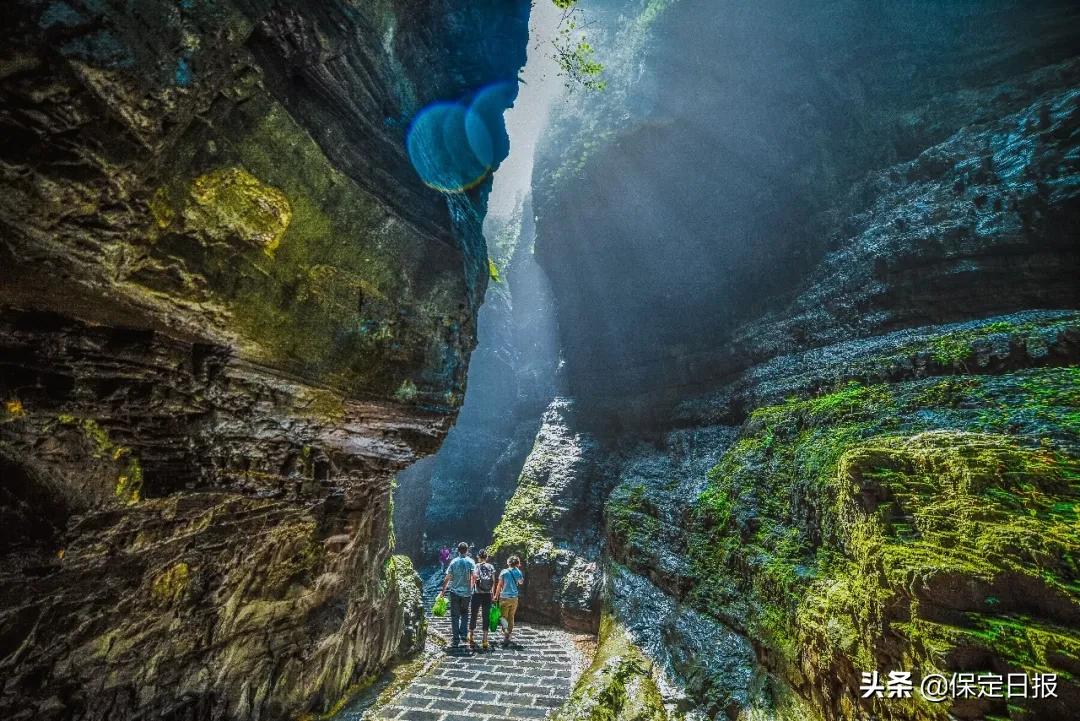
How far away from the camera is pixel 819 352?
464 inches

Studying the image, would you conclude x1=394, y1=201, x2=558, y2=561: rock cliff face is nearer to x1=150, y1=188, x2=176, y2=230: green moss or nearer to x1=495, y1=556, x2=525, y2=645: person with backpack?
x1=495, y1=556, x2=525, y2=645: person with backpack

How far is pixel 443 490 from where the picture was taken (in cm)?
2781

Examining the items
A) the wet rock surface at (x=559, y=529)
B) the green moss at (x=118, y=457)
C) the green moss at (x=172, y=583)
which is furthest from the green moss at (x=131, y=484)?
the wet rock surface at (x=559, y=529)

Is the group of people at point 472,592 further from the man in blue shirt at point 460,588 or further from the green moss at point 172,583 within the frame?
the green moss at point 172,583

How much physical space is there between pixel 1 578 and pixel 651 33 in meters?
23.7

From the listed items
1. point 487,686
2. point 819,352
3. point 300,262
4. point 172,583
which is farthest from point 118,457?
point 819,352

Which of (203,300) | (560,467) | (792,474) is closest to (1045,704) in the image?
(792,474)

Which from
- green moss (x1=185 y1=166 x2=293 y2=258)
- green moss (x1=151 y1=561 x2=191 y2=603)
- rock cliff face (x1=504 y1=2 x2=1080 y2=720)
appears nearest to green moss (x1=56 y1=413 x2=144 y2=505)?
green moss (x1=151 y1=561 x2=191 y2=603)

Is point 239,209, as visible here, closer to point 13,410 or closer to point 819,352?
point 13,410

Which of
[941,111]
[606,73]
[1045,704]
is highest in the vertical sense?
[606,73]

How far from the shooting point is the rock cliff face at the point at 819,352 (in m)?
4.07

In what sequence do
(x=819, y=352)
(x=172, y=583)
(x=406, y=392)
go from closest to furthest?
(x=172, y=583), (x=406, y=392), (x=819, y=352)

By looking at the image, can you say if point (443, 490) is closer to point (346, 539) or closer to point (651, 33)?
point (346, 539)

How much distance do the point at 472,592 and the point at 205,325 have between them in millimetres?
7699
